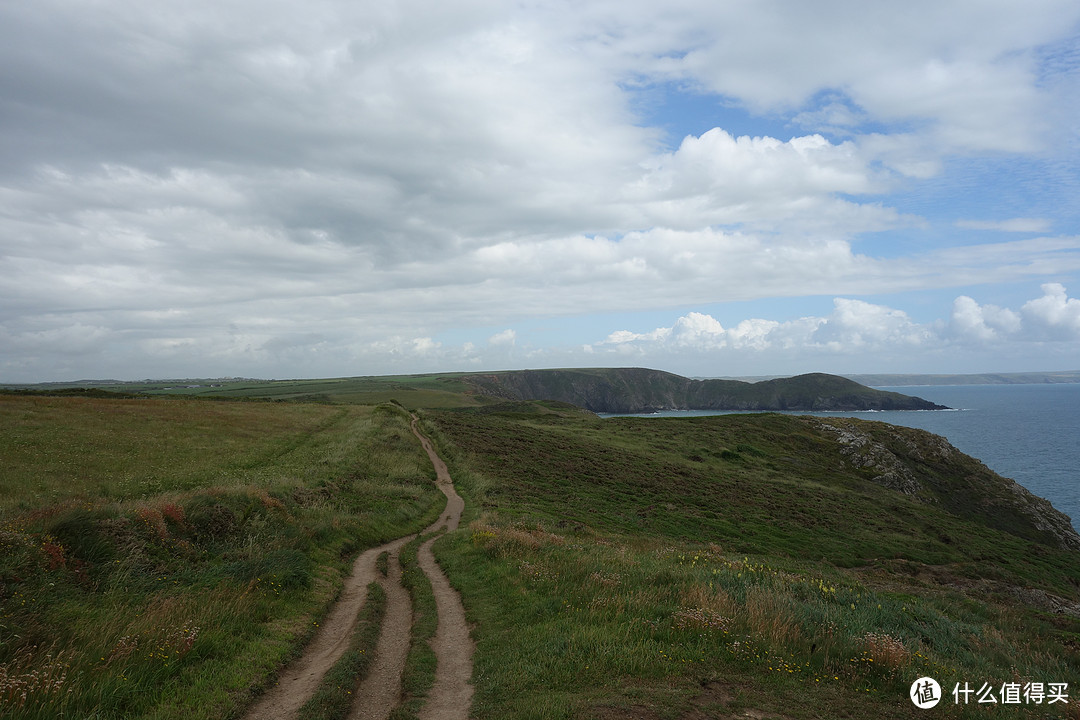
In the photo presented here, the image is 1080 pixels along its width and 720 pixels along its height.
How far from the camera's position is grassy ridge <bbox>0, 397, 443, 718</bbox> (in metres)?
8.13

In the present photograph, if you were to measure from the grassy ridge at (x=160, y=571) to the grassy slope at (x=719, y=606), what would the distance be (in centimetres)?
457

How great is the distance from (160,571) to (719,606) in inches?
525

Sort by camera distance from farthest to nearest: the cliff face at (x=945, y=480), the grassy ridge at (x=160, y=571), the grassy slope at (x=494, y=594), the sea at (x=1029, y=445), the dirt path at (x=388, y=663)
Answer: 1. the sea at (x=1029, y=445)
2. the cliff face at (x=945, y=480)
3. the dirt path at (x=388, y=663)
4. the grassy slope at (x=494, y=594)
5. the grassy ridge at (x=160, y=571)

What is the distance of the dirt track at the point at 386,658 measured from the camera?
8.72 meters

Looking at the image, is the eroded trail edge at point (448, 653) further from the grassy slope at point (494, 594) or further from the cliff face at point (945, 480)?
the cliff face at point (945, 480)

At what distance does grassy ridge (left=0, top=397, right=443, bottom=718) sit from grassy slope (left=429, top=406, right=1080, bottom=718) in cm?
457

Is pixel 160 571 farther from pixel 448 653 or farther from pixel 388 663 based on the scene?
pixel 448 653

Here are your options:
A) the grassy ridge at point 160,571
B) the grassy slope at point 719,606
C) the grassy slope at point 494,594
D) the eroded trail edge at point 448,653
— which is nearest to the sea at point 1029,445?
the grassy slope at point 719,606

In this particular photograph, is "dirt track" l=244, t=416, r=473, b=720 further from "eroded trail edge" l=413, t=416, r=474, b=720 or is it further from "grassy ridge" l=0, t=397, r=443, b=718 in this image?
"grassy ridge" l=0, t=397, r=443, b=718

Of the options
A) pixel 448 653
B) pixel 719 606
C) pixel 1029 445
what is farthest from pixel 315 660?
pixel 1029 445

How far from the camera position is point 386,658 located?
10883mm

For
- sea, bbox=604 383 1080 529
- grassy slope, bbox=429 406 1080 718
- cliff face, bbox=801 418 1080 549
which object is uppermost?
grassy slope, bbox=429 406 1080 718

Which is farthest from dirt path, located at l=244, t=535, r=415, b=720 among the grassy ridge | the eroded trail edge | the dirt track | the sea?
Answer: the sea

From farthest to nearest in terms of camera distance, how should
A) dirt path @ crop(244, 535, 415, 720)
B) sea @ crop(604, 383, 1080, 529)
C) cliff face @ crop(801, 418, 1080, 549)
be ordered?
sea @ crop(604, 383, 1080, 529) < cliff face @ crop(801, 418, 1080, 549) < dirt path @ crop(244, 535, 415, 720)
